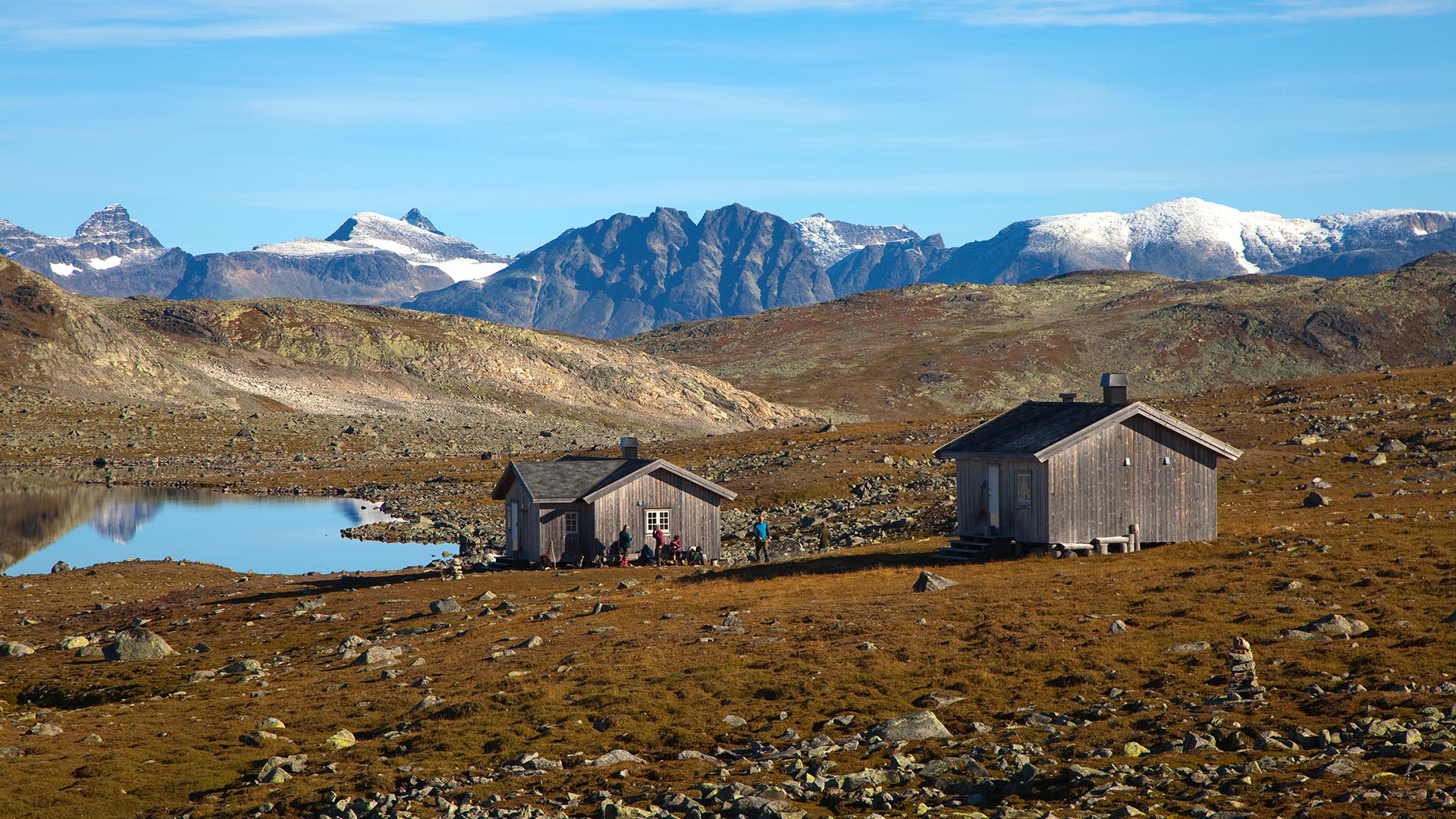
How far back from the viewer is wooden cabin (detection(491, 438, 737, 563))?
2048 inches

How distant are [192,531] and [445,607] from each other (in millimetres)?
46630

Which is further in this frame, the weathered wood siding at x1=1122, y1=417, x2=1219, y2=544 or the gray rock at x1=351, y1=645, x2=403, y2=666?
the weathered wood siding at x1=1122, y1=417, x2=1219, y2=544

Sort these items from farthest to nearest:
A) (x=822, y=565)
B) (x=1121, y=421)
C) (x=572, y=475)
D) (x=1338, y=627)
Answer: (x=572, y=475) < (x=822, y=565) < (x=1121, y=421) < (x=1338, y=627)

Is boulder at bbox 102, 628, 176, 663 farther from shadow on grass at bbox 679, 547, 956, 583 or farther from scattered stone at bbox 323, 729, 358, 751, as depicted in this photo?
shadow on grass at bbox 679, 547, 956, 583

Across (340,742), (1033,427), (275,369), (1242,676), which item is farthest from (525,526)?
(275,369)

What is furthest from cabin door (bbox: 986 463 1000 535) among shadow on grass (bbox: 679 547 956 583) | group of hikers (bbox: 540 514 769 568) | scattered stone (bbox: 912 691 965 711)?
scattered stone (bbox: 912 691 965 711)

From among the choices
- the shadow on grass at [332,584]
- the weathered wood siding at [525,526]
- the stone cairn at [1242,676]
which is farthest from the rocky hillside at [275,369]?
the stone cairn at [1242,676]

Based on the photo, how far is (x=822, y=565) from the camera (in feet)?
153

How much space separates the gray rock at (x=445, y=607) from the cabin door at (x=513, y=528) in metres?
13.4

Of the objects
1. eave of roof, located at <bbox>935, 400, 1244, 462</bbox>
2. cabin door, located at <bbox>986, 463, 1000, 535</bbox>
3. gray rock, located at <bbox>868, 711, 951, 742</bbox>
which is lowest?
gray rock, located at <bbox>868, 711, 951, 742</bbox>

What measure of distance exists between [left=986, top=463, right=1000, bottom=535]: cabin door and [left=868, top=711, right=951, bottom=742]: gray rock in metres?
21.4

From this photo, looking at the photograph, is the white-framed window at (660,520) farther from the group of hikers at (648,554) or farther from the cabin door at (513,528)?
the cabin door at (513,528)

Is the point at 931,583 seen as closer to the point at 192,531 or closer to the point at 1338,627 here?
the point at 1338,627

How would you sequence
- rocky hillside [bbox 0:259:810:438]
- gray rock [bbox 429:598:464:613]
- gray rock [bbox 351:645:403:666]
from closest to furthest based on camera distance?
1. gray rock [bbox 351:645:403:666]
2. gray rock [bbox 429:598:464:613]
3. rocky hillside [bbox 0:259:810:438]
